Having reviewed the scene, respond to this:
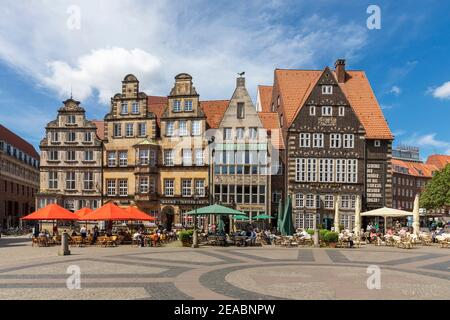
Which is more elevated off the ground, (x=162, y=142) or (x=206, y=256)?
(x=162, y=142)

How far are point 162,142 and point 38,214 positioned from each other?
17.6 m

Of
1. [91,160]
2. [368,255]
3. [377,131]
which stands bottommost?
[368,255]

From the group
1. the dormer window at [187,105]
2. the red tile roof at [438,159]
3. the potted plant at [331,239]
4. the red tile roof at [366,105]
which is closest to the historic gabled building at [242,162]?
the dormer window at [187,105]

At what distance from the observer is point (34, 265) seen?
16.9 meters

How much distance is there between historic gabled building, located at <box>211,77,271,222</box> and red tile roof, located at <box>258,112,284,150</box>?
1793mm

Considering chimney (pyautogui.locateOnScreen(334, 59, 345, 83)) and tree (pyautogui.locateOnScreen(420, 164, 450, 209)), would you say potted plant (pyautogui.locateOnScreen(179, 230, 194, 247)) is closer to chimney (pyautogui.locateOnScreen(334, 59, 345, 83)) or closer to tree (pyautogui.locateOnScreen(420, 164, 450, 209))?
chimney (pyautogui.locateOnScreen(334, 59, 345, 83))

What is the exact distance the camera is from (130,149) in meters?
42.9

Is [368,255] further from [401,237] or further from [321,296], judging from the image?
[321,296]

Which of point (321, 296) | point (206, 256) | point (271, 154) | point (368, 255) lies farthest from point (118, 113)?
point (321, 296)

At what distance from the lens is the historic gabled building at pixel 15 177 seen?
Result: 60.7 m

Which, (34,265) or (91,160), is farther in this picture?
(91,160)

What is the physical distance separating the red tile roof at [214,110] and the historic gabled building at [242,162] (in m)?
2.41

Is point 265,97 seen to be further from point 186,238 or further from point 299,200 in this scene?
point 186,238

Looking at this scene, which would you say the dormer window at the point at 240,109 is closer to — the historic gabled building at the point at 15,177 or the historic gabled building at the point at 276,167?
the historic gabled building at the point at 276,167
